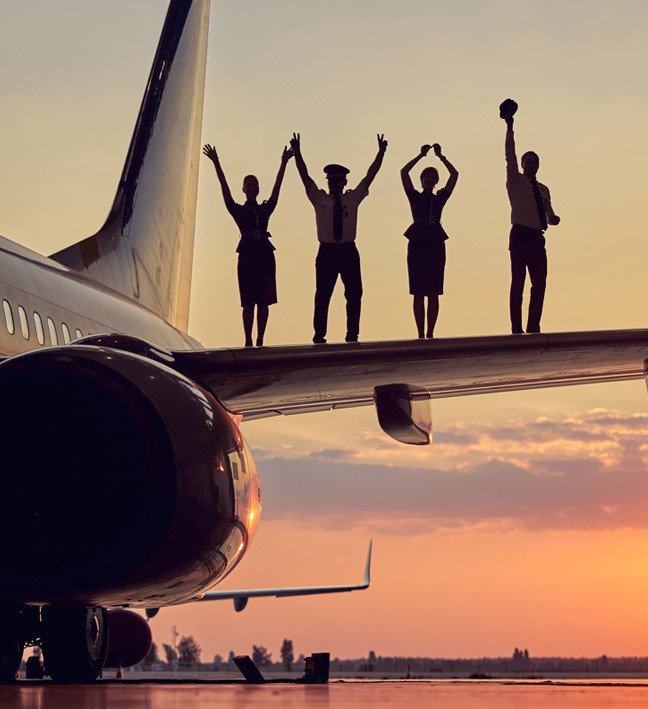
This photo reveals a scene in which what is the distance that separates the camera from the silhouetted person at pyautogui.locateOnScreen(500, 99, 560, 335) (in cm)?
1146

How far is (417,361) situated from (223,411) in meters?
2.40

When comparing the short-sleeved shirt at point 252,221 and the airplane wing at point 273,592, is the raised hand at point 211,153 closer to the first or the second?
the short-sleeved shirt at point 252,221

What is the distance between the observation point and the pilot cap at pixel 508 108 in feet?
38.2

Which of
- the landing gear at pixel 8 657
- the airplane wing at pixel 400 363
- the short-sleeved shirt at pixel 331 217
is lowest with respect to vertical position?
the landing gear at pixel 8 657

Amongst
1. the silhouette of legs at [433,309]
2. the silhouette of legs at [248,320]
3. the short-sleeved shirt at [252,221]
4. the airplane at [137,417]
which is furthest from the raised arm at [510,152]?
the silhouette of legs at [248,320]

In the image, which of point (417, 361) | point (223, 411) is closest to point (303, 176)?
point (417, 361)

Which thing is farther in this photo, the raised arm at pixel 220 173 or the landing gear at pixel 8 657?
the landing gear at pixel 8 657

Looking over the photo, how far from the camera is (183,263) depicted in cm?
2072

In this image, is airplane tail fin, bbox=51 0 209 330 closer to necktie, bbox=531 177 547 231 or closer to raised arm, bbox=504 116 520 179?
raised arm, bbox=504 116 520 179

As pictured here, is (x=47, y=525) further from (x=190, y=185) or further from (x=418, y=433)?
(x=190, y=185)

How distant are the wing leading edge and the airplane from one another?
0.02 m

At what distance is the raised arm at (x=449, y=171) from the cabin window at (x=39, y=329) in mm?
3871

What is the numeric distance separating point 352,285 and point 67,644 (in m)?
4.92

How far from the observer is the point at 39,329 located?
12.0 m
